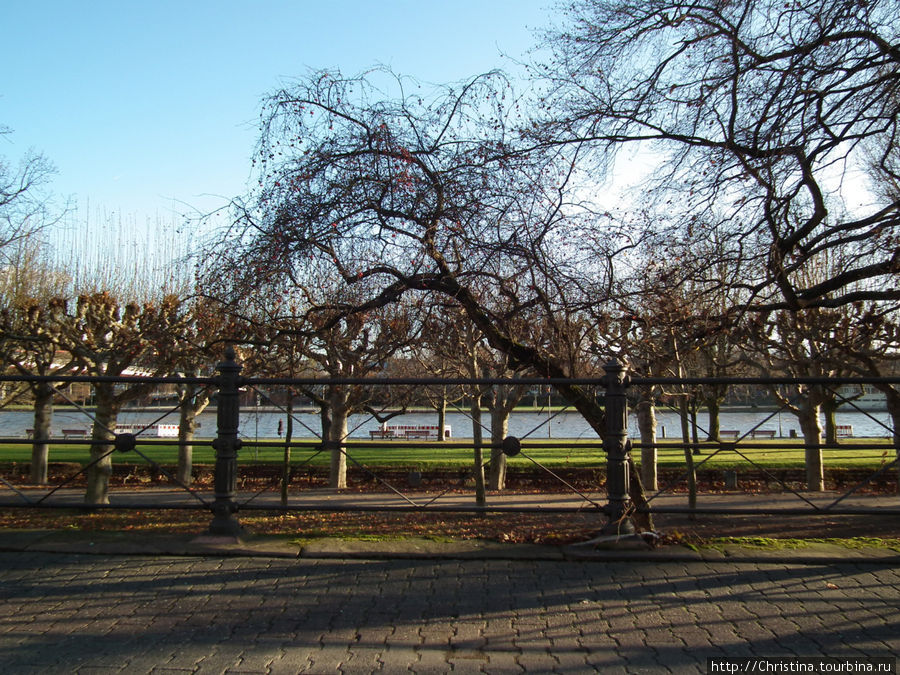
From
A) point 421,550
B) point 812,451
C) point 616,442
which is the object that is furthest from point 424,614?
point 812,451

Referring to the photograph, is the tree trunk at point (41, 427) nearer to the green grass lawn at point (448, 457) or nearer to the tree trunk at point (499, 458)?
the green grass lawn at point (448, 457)

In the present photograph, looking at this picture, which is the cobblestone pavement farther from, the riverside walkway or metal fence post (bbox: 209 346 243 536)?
metal fence post (bbox: 209 346 243 536)

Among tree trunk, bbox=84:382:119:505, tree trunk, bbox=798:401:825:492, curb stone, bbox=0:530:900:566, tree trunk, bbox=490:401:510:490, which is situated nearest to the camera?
curb stone, bbox=0:530:900:566

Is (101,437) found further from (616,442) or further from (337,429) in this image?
(616,442)

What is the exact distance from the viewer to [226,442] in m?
5.29

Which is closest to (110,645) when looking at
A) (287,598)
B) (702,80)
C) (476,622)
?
(287,598)

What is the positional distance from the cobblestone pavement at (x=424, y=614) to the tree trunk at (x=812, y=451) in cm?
1441

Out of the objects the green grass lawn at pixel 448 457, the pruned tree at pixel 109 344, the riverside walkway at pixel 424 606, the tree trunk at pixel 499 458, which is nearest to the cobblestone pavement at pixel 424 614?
the riverside walkway at pixel 424 606

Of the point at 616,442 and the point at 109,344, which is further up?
the point at 109,344

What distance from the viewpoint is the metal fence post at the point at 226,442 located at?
5266mm

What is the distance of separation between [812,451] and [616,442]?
14.3m

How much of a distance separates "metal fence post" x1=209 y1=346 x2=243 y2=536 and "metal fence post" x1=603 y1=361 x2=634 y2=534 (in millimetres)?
2930

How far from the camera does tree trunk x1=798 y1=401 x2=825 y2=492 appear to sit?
17.4m

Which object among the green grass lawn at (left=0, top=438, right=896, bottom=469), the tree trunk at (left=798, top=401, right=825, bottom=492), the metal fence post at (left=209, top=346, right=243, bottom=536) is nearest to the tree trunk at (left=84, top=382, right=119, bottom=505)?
the green grass lawn at (left=0, top=438, right=896, bottom=469)
